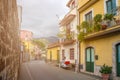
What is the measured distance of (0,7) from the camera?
7.34ft

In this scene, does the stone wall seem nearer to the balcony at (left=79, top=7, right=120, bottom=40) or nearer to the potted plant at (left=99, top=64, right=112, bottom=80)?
the balcony at (left=79, top=7, right=120, bottom=40)

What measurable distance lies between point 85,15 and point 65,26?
30.0 ft

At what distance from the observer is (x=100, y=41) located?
16906 mm

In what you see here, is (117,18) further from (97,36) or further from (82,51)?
(82,51)

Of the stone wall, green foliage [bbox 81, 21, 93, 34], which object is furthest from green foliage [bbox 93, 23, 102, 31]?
the stone wall

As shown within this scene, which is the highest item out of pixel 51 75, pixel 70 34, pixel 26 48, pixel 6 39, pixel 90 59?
pixel 70 34

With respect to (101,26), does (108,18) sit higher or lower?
higher

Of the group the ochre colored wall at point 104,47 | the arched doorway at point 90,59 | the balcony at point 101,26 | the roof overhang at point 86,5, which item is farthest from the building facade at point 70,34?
the ochre colored wall at point 104,47

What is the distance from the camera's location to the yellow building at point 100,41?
14.5 m

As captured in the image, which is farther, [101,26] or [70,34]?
[70,34]

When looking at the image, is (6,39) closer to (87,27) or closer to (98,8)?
(98,8)

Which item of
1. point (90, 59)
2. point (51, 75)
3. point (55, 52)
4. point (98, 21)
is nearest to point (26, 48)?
point (55, 52)

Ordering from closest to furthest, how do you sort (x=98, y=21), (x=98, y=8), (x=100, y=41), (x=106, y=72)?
(x=106, y=72) → (x=98, y=21) → (x=100, y=41) → (x=98, y=8)

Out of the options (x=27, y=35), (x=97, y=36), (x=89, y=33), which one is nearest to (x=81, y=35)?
(x=89, y=33)
